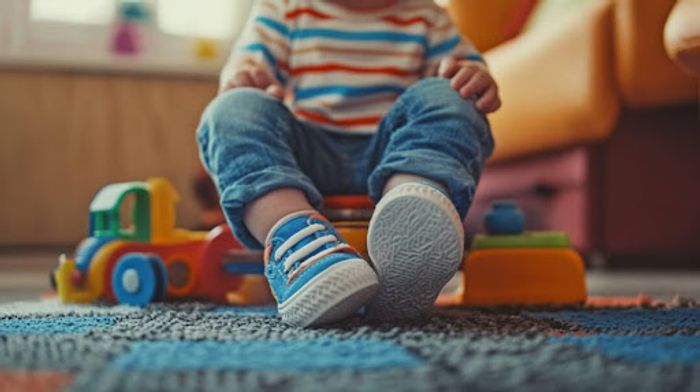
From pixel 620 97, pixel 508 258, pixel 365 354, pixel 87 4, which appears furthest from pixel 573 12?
pixel 87 4

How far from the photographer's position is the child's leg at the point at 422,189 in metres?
0.58

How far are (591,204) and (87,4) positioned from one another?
1838 mm

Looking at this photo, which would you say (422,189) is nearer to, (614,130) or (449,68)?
(449,68)

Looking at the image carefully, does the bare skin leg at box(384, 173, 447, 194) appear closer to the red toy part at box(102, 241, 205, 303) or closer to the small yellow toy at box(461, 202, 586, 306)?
the small yellow toy at box(461, 202, 586, 306)

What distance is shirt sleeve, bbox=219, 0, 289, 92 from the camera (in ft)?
2.81

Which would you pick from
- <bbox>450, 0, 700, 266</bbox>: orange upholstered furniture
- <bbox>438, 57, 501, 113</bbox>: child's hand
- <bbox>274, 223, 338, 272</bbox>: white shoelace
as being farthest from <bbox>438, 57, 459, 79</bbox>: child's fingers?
<bbox>450, 0, 700, 266</bbox>: orange upholstered furniture

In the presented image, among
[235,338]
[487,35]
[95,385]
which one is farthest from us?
[487,35]

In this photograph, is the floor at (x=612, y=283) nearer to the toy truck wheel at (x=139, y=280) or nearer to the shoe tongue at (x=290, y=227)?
the toy truck wheel at (x=139, y=280)

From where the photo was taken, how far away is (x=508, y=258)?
2.86 feet

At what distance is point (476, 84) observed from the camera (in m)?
0.75

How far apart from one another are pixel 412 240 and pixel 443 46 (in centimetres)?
37

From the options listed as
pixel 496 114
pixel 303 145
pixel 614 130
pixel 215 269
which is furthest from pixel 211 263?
pixel 496 114

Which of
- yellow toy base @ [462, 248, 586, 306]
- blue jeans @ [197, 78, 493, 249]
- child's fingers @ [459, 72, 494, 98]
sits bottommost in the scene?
yellow toy base @ [462, 248, 586, 306]

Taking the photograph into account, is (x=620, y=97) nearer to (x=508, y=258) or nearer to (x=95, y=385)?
(x=508, y=258)
